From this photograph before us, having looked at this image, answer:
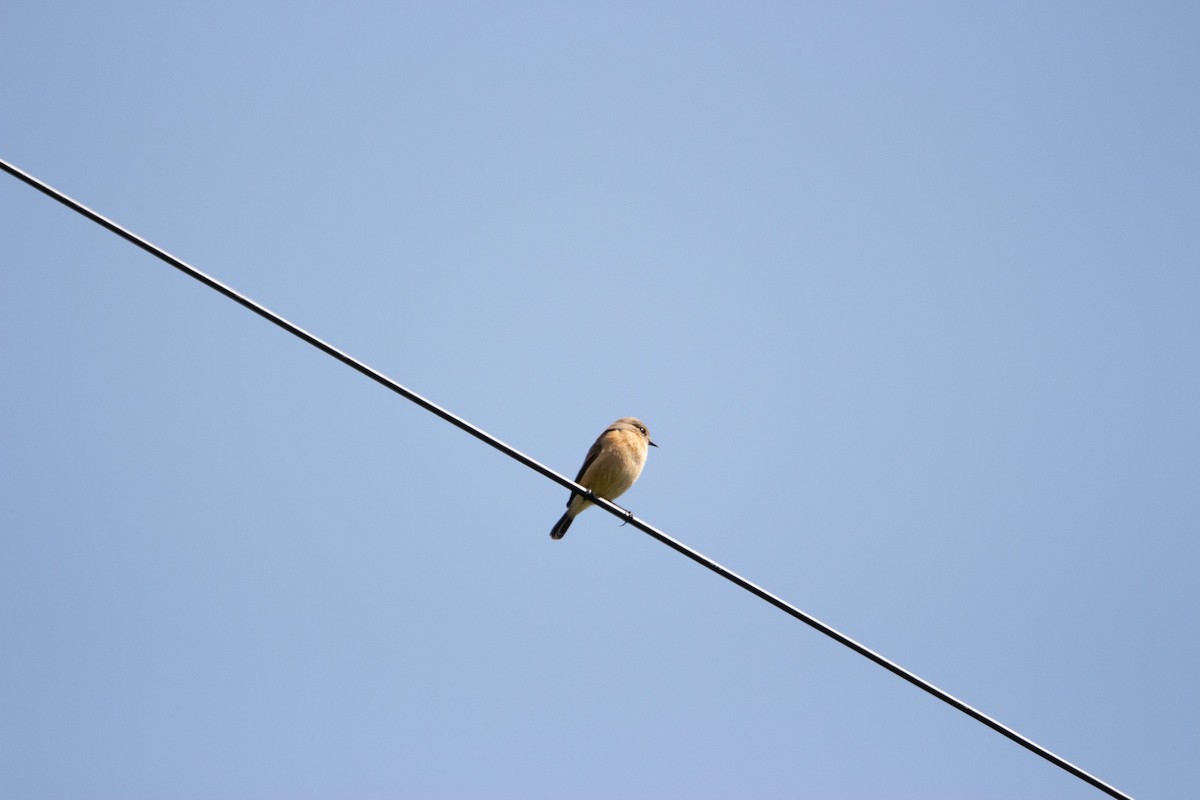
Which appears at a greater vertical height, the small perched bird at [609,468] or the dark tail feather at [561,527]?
the small perched bird at [609,468]

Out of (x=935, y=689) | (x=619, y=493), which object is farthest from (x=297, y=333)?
(x=619, y=493)

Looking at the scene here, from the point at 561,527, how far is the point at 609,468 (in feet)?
2.43

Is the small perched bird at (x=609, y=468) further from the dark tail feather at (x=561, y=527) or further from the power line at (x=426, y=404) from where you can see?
the power line at (x=426, y=404)

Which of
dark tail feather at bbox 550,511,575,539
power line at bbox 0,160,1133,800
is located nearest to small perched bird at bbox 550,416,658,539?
dark tail feather at bbox 550,511,575,539

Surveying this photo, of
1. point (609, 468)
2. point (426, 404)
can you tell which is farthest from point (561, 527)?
point (426, 404)

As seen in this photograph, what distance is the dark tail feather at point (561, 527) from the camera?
32.5 feet

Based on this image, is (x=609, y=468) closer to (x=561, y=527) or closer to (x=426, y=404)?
(x=561, y=527)

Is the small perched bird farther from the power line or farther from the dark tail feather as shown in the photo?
the power line

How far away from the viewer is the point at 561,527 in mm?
9922

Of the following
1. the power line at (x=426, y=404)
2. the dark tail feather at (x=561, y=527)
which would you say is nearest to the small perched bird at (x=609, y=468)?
the dark tail feather at (x=561, y=527)

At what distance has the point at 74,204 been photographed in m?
4.59

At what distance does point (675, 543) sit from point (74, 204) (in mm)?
2849

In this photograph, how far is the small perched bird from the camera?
9586mm

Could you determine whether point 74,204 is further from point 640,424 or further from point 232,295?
point 640,424
